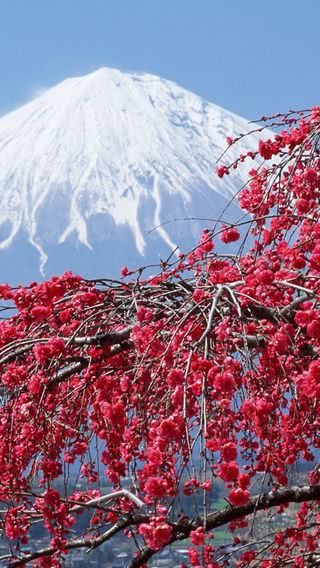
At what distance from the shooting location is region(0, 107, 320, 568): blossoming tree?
10.9 ft

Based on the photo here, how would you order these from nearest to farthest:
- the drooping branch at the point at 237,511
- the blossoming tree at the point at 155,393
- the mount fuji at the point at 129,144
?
the blossoming tree at the point at 155,393, the drooping branch at the point at 237,511, the mount fuji at the point at 129,144

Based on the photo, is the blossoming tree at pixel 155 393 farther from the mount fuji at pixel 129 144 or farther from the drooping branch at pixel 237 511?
the mount fuji at pixel 129 144

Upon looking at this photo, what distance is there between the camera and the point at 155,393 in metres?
4.05

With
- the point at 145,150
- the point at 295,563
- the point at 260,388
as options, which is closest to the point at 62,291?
the point at 260,388

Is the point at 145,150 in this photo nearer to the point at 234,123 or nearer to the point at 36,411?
the point at 234,123

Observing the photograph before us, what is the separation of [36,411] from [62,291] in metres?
0.62

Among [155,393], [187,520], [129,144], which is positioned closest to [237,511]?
[187,520]

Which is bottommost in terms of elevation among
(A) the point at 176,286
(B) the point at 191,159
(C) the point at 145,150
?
(A) the point at 176,286

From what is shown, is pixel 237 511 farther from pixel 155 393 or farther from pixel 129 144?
pixel 129 144

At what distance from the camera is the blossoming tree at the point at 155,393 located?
10.9 ft

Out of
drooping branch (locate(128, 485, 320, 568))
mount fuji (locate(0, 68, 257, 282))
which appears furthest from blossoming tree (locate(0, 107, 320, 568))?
mount fuji (locate(0, 68, 257, 282))

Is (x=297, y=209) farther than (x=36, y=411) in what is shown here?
Yes

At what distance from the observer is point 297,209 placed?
5715 millimetres

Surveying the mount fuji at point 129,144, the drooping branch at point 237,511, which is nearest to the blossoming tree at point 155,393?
the drooping branch at point 237,511
